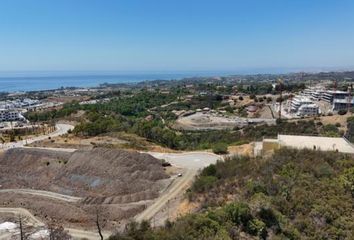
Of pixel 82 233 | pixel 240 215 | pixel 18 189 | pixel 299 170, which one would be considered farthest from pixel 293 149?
pixel 18 189

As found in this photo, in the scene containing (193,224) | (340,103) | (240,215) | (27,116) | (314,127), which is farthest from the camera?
(27,116)

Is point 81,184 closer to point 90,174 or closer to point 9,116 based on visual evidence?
point 90,174

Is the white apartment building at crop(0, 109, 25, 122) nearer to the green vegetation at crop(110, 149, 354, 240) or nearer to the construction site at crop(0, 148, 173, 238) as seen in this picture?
the construction site at crop(0, 148, 173, 238)

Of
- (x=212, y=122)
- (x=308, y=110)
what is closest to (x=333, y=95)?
(x=308, y=110)

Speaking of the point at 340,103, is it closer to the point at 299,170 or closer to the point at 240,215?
the point at 299,170

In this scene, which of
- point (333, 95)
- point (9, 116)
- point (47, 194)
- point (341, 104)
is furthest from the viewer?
point (9, 116)

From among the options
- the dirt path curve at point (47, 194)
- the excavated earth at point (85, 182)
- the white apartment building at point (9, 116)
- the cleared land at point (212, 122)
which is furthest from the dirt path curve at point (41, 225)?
the white apartment building at point (9, 116)
